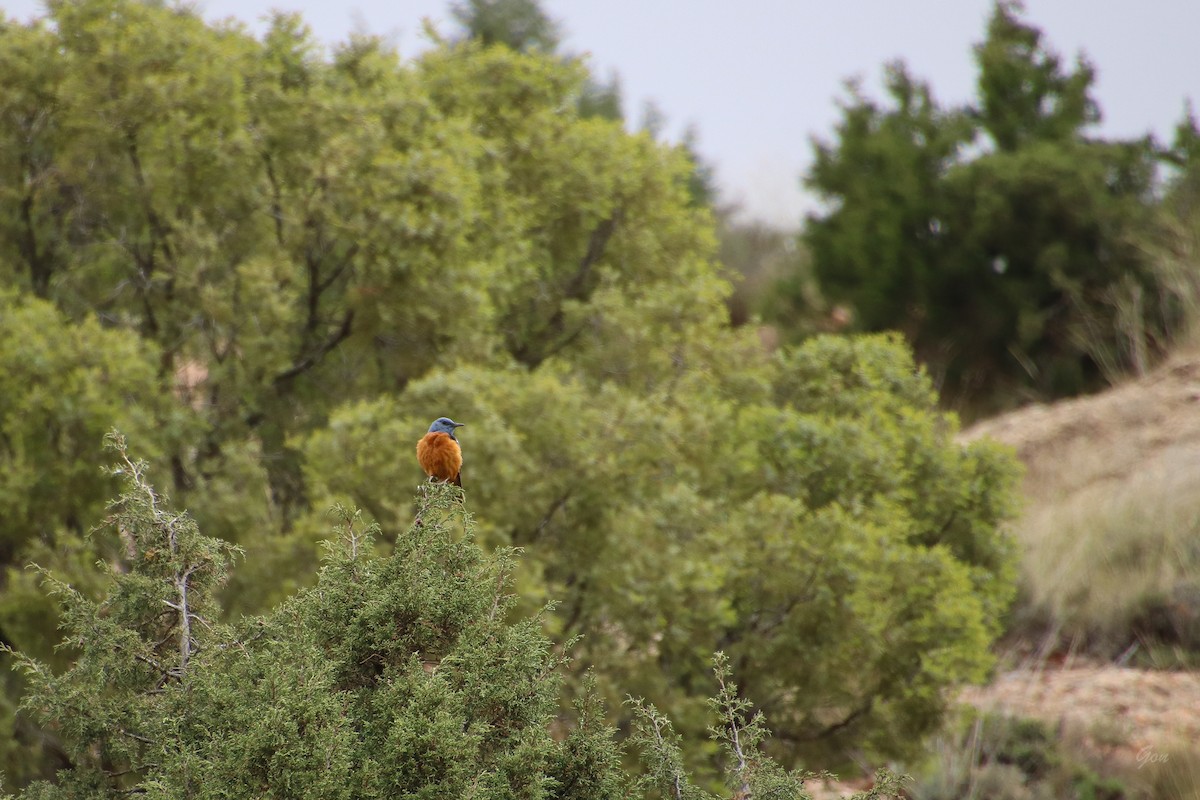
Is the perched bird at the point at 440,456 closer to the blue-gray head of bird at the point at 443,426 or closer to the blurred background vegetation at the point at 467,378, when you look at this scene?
the blue-gray head of bird at the point at 443,426

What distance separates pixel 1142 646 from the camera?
17062mm

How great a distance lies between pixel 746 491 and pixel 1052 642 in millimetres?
5755

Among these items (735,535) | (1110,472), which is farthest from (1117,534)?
(735,535)

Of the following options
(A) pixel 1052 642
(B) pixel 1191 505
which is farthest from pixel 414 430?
(B) pixel 1191 505

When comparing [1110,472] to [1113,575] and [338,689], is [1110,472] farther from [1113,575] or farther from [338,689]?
[338,689]

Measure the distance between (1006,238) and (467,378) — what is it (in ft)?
61.7

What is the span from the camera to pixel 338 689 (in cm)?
634

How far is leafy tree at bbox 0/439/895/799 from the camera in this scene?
5.70 m

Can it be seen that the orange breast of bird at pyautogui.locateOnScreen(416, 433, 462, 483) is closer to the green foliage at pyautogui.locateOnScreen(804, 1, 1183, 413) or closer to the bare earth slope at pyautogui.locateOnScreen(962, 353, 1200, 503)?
the bare earth slope at pyautogui.locateOnScreen(962, 353, 1200, 503)

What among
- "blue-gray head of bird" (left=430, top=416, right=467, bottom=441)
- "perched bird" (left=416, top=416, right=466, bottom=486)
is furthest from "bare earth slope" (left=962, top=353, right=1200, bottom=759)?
"perched bird" (left=416, top=416, right=466, bottom=486)

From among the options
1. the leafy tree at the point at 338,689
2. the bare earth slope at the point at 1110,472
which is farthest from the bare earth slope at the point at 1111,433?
the leafy tree at the point at 338,689

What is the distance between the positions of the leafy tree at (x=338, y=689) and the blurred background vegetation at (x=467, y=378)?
347 centimetres

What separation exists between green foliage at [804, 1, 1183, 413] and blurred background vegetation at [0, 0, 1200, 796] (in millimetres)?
12000

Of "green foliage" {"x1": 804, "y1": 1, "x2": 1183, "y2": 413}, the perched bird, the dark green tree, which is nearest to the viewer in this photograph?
the perched bird
